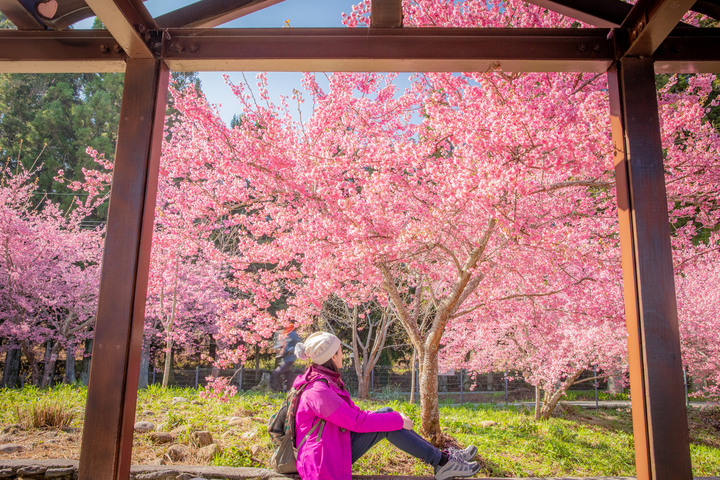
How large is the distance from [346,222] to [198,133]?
86.4 inches

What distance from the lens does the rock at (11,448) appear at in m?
3.52

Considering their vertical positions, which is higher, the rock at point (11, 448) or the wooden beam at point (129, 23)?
the wooden beam at point (129, 23)

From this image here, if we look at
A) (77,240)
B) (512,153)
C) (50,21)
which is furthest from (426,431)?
(77,240)

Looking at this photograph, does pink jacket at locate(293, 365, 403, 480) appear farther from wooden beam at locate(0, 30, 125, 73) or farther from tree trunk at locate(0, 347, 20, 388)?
tree trunk at locate(0, 347, 20, 388)

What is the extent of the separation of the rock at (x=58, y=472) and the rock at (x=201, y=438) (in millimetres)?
1136

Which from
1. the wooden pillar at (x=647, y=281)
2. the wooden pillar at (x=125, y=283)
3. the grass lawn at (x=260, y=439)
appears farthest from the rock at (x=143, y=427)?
the wooden pillar at (x=647, y=281)

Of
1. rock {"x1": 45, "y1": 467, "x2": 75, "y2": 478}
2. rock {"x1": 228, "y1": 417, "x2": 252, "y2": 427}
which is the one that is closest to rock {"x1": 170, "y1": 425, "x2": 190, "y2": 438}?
rock {"x1": 228, "y1": 417, "x2": 252, "y2": 427}

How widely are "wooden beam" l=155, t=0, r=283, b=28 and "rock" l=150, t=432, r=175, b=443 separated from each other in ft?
11.3

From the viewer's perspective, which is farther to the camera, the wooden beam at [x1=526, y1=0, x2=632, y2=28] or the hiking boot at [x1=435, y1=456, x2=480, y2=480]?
the hiking boot at [x1=435, y1=456, x2=480, y2=480]

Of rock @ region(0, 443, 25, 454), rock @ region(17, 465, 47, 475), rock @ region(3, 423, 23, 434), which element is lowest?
rock @ region(0, 443, 25, 454)

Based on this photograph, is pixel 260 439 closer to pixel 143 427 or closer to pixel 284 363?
pixel 143 427

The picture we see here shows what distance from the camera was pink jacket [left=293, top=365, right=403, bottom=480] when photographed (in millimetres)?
2318

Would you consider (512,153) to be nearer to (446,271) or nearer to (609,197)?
(609,197)

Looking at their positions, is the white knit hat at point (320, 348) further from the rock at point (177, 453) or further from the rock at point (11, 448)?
the rock at point (11, 448)
